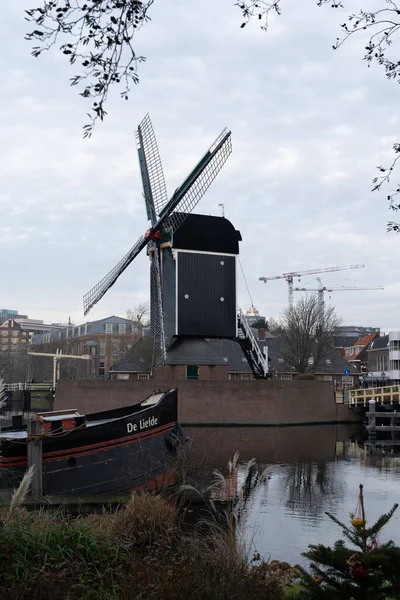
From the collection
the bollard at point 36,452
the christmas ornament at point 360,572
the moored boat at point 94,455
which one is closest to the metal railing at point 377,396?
the moored boat at point 94,455

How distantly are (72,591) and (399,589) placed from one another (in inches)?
121

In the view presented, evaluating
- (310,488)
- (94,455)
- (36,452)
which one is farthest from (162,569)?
(310,488)

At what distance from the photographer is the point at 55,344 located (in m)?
107

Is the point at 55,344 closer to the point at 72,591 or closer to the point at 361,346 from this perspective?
the point at 361,346

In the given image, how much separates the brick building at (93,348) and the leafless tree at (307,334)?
1265 inches

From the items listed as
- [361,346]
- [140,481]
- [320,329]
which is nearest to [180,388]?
[320,329]

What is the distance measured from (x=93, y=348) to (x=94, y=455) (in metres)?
93.3

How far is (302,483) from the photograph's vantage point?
80.6ft

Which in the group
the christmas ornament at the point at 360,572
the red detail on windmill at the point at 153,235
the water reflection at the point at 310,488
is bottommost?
the water reflection at the point at 310,488

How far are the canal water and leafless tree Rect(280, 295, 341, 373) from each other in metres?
19.8

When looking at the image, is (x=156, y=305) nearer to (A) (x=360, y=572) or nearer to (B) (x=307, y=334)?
(B) (x=307, y=334)

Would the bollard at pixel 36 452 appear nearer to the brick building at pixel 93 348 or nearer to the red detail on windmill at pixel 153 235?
the red detail on windmill at pixel 153 235

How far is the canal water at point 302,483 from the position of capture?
641 inches

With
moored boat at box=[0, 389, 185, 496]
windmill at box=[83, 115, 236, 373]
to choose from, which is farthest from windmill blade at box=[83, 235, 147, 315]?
moored boat at box=[0, 389, 185, 496]
